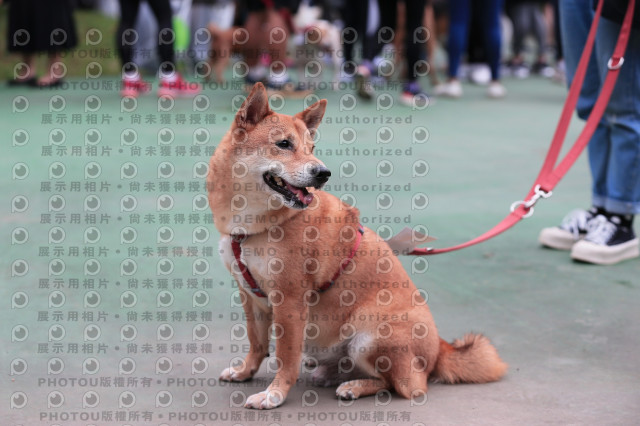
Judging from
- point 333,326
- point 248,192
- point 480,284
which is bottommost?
point 480,284

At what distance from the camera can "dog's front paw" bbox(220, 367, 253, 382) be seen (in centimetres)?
289

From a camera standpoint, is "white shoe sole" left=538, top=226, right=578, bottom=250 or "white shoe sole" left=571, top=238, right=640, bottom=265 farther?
"white shoe sole" left=538, top=226, right=578, bottom=250

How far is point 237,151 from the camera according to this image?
262 centimetres

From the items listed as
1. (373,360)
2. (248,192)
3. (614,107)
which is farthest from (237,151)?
(614,107)

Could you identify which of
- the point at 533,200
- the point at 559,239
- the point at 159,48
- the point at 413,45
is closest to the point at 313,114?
the point at 533,200

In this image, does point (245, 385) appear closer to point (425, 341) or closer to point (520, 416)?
point (425, 341)

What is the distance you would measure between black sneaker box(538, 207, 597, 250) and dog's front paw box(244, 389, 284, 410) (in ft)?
7.66

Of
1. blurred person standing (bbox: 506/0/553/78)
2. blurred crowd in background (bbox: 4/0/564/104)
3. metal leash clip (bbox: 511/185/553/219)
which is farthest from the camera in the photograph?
blurred person standing (bbox: 506/0/553/78)

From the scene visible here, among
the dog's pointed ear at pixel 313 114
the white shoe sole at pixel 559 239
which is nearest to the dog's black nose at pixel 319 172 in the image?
the dog's pointed ear at pixel 313 114

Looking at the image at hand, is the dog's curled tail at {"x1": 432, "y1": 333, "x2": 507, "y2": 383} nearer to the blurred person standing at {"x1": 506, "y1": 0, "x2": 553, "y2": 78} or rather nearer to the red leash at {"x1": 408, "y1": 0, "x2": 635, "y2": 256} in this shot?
the red leash at {"x1": 408, "y1": 0, "x2": 635, "y2": 256}

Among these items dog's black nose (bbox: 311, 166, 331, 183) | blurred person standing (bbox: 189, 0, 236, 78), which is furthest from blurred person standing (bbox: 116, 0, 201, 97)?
dog's black nose (bbox: 311, 166, 331, 183)

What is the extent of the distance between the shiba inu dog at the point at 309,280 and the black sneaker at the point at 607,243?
1.53 meters

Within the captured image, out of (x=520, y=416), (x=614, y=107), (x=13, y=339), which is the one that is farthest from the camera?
(x=614, y=107)

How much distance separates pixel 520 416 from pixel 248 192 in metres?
1.10
